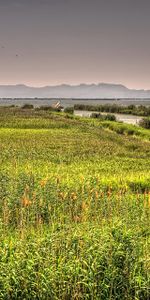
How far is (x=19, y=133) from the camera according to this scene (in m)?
41.8

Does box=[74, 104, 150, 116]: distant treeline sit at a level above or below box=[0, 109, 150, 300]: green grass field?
above

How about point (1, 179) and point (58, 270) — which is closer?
point (58, 270)

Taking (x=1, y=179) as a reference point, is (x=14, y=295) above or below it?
below

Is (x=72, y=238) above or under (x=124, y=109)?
under

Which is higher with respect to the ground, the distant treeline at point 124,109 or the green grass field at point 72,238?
the distant treeline at point 124,109

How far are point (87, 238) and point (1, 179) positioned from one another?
22.2 ft

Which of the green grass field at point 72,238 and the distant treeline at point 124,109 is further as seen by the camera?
the distant treeline at point 124,109

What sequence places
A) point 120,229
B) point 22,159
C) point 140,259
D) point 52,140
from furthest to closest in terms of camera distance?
point 52,140, point 22,159, point 120,229, point 140,259

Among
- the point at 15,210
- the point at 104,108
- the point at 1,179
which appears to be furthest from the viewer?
the point at 104,108

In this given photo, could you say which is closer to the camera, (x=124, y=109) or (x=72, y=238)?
(x=72, y=238)

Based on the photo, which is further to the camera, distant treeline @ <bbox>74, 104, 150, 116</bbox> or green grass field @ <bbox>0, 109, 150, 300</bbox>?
distant treeline @ <bbox>74, 104, 150, 116</bbox>

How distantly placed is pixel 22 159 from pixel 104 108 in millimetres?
80085

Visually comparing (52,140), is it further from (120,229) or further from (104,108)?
(104,108)

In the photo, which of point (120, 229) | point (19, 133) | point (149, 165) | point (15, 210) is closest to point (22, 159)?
point (149, 165)
